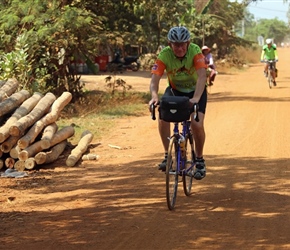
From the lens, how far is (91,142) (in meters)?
14.0

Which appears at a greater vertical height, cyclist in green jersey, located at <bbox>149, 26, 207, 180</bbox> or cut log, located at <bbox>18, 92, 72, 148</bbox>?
cyclist in green jersey, located at <bbox>149, 26, 207, 180</bbox>

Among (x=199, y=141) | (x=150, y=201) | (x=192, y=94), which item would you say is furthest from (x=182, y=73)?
(x=150, y=201)

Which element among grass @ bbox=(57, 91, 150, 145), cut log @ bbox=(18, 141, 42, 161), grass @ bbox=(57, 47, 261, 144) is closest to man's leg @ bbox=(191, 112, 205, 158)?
cut log @ bbox=(18, 141, 42, 161)

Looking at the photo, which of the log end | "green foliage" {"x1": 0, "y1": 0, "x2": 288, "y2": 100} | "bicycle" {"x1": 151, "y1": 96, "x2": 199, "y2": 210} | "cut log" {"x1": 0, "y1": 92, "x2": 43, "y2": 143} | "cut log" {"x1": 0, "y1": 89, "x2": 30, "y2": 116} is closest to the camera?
"bicycle" {"x1": 151, "y1": 96, "x2": 199, "y2": 210}

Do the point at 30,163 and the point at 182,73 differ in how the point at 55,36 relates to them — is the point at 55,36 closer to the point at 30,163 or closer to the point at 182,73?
the point at 30,163

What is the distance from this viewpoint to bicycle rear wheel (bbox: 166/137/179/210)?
8092mm

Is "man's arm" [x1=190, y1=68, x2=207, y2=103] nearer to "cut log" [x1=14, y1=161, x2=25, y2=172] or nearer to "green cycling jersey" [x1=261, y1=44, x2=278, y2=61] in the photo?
"cut log" [x1=14, y1=161, x2=25, y2=172]

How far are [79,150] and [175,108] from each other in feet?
14.8

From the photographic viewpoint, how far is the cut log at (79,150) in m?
11.7

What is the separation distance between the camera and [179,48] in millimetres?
8336

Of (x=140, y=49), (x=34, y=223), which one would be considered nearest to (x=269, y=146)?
(x=34, y=223)

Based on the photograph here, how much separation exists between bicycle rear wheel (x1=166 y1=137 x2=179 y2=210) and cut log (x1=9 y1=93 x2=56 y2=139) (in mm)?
3514

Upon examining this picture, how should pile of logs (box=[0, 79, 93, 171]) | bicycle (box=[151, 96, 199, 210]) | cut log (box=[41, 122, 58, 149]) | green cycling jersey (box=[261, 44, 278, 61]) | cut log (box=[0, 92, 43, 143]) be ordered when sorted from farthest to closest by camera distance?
green cycling jersey (box=[261, 44, 278, 61]) → cut log (box=[41, 122, 58, 149]) → pile of logs (box=[0, 79, 93, 171]) → cut log (box=[0, 92, 43, 143]) → bicycle (box=[151, 96, 199, 210])

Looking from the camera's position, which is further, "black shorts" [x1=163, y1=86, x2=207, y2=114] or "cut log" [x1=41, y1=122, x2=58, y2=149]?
"cut log" [x1=41, y1=122, x2=58, y2=149]
